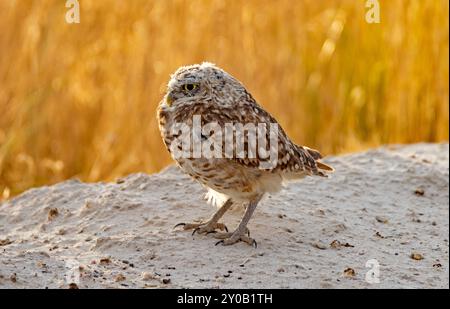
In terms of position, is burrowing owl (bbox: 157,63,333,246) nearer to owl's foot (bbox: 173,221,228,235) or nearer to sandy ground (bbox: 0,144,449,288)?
owl's foot (bbox: 173,221,228,235)

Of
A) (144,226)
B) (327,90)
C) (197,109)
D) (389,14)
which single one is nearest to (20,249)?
(144,226)

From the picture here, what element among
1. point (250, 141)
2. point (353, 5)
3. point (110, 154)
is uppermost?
point (353, 5)

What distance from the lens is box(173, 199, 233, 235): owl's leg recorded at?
4473 mm

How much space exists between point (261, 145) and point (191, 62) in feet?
8.78

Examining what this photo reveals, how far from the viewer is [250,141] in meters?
4.22

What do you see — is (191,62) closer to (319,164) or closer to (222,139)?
(319,164)

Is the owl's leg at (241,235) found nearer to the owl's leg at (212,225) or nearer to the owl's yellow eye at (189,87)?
the owl's leg at (212,225)

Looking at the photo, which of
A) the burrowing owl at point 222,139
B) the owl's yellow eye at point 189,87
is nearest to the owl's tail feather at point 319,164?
the burrowing owl at point 222,139

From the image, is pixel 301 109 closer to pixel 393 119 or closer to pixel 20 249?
pixel 393 119

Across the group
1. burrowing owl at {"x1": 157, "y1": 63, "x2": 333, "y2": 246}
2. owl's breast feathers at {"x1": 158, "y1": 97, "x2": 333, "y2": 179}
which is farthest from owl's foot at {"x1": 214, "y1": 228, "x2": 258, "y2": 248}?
owl's breast feathers at {"x1": 158, "y1": 97, "x2": 333, "y2": 179}

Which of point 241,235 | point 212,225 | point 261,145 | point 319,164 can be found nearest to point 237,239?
point 241,235

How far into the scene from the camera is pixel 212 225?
449cm

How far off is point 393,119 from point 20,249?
3.72 m
